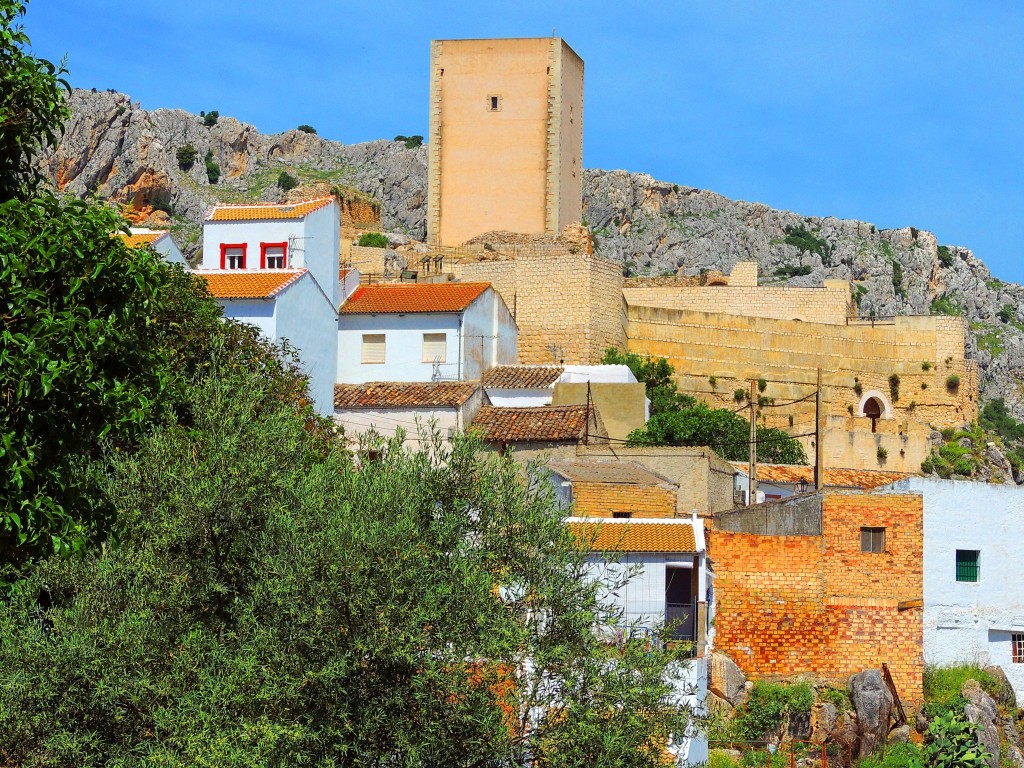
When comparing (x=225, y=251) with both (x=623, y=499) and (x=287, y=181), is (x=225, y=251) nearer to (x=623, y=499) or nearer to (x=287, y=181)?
(x=623, y=499)

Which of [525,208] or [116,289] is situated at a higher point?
[525,208]

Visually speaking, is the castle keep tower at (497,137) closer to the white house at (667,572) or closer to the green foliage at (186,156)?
the white house at (667,572)

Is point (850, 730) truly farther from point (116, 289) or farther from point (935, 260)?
point (935, 260)

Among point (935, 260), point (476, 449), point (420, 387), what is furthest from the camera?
point (935, 260)

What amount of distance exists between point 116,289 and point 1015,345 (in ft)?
261

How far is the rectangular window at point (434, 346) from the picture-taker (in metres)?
39.1

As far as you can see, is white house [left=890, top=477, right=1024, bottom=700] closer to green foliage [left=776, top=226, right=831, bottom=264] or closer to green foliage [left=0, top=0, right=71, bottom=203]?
green foliage [left=0, top=0, right=71, bottom=203]

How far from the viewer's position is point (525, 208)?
179ft

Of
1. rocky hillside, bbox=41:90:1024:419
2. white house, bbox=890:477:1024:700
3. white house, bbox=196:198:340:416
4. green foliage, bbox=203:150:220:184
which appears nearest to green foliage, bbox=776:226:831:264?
rocky hillside, bbox=41:90:1024:419

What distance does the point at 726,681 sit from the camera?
2469 centimetres

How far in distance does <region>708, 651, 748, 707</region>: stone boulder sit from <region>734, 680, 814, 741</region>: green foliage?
161 millimetres

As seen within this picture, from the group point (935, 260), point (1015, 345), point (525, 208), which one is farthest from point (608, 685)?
point (935, 260)

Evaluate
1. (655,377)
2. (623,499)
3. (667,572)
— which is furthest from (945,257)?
(667,572)

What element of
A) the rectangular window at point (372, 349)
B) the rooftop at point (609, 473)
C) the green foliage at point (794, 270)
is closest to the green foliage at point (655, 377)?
the rectangular window at point (372, 349)
